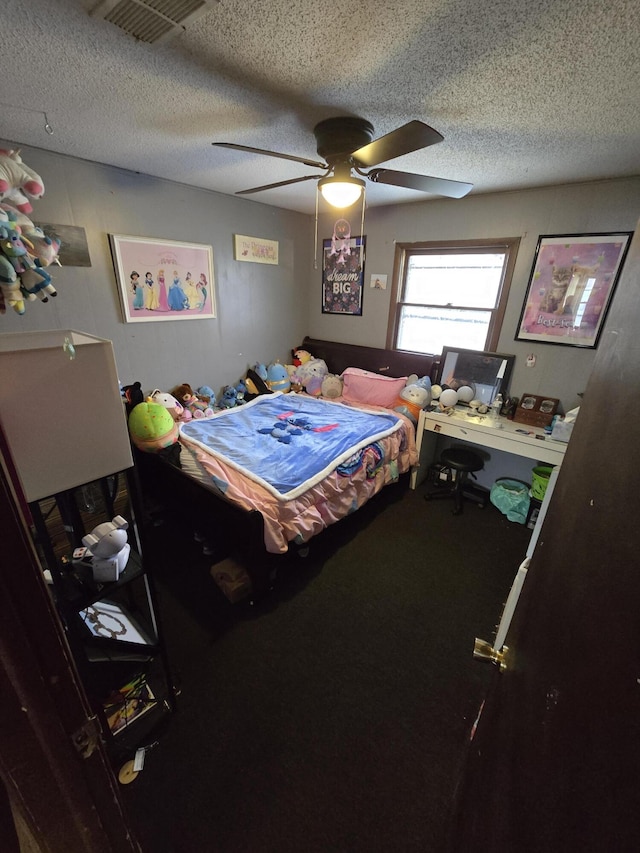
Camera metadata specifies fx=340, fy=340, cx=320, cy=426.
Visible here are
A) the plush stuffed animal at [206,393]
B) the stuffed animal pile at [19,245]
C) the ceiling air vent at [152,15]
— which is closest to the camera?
the stuffed animal pile at [19,245]

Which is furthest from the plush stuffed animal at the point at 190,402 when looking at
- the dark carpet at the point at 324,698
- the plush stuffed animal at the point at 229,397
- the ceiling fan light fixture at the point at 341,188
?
the ceiling fan light fixture at the point at 341,188

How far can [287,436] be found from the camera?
2.59 m

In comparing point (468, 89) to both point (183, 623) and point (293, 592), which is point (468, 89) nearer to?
point (293, 592)

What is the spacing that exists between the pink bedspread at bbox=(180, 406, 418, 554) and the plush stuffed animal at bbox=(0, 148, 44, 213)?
145 centimetres

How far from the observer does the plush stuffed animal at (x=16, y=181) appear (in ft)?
2.61

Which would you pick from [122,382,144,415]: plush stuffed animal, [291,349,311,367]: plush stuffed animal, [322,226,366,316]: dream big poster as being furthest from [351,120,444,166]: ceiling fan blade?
[291,349,311,367]: plush stuffed animal

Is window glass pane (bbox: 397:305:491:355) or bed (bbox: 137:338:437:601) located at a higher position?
window glass pane (bbox: 397:305:491:355)

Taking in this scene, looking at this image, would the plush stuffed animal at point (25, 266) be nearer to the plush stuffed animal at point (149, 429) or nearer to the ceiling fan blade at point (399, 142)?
the ceiling fan blade at point (399, 142)

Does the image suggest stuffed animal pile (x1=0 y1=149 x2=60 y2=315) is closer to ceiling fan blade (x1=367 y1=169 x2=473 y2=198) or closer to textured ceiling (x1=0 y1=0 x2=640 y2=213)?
textured ceiling (x1=0 y1=0 x2=640 y2=213)

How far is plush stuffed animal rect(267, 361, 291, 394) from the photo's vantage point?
12.1 feet

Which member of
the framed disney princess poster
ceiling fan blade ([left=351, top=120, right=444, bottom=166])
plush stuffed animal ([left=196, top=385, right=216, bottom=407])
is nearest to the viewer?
ceiling fan blade ([left=351, top=120, right=444, bottom=166])

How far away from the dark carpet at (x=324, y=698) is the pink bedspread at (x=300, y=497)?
0.35 meters

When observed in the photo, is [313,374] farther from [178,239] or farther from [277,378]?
[178,239]

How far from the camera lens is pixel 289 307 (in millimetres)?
3912
